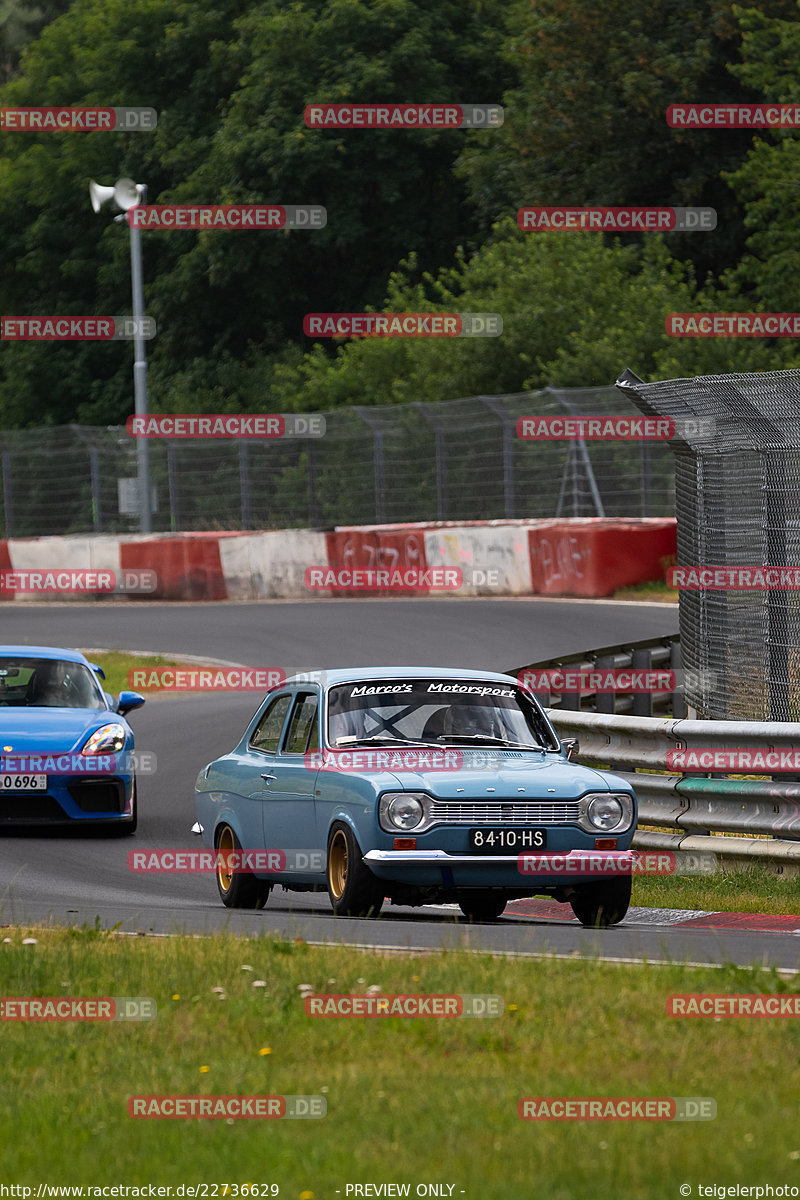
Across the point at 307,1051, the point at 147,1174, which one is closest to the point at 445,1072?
the point at 307,1051

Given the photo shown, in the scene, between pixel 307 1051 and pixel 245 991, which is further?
pixel 245 991

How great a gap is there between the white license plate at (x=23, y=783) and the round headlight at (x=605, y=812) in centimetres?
504

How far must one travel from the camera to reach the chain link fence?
28.1 metres

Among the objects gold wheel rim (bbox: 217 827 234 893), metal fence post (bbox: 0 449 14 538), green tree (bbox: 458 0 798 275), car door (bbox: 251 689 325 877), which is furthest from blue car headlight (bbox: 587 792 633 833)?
green tree (bbox: 458 0 798 275)

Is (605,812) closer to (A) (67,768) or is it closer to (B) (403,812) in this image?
(B) (403,812)

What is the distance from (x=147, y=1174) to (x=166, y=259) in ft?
168

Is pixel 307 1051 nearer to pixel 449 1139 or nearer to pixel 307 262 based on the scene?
pixel 449 1139

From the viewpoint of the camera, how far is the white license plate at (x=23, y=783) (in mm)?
13172

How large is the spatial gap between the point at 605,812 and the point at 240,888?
2207 millimetres

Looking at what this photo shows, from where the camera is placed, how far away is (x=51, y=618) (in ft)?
94.4

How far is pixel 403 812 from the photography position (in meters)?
9.15

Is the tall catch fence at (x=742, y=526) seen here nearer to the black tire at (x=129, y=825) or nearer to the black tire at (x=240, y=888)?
the black tire at (x=240, y=888)

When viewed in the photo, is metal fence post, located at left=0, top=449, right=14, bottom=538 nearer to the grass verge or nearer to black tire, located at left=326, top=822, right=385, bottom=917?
black tire, located at left=326, top=822, right=385, bottom=917

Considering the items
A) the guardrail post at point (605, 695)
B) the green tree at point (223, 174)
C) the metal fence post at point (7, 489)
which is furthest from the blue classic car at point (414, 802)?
the green tree at point (223, 174)
